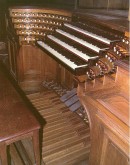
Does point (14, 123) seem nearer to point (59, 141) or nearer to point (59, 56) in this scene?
point (59, 141)

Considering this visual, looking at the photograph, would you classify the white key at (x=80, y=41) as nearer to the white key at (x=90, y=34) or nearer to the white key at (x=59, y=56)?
→ the white key at (x=90, y=34)

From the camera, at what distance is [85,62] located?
2.74 metres

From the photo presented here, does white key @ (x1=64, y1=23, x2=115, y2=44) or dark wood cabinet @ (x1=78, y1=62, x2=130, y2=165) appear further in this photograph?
white key @ (x1=64, y1=23, x2=115, y2=44)

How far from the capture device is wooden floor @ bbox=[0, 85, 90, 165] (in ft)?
9.16

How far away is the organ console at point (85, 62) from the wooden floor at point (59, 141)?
2.15 feet

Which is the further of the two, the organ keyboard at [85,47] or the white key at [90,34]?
the white key at [90,34]

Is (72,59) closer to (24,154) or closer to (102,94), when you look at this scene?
(102,94)

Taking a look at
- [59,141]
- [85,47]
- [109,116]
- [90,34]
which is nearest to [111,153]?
[109,116]

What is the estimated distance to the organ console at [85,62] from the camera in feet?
5.47

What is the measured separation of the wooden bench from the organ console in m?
0.58

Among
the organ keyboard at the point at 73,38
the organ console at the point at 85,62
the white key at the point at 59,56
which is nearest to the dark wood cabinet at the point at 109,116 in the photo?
the organ console at the point at 85,62

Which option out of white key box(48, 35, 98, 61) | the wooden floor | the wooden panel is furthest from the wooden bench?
white key box(48, 35, 98, 61)

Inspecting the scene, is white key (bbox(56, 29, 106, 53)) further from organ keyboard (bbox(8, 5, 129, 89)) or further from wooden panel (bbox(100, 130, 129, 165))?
wooden panel (bbox(100, 130, 129, 165))

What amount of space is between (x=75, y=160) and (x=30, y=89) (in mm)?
2208
